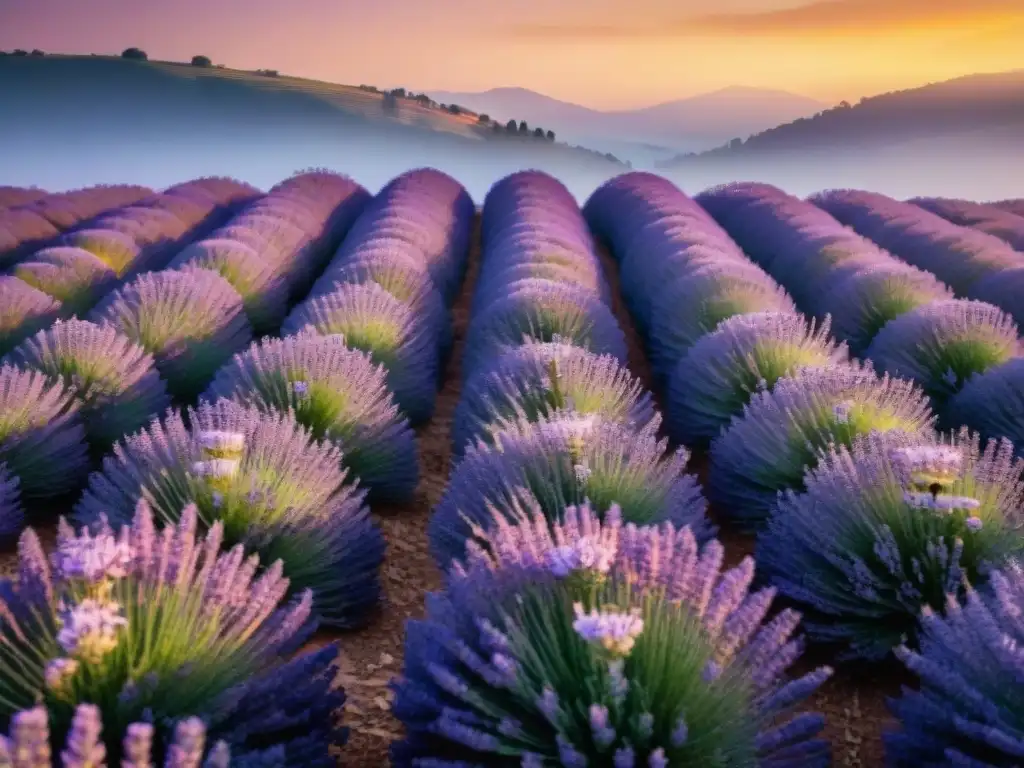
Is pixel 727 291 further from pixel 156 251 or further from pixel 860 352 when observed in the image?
pixel 156 251

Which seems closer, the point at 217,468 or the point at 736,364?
the point at 217,468

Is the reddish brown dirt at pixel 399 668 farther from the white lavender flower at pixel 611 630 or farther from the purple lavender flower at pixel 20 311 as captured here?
the purple lavender flower at pixel 20 311

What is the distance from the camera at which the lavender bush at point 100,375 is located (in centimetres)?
448

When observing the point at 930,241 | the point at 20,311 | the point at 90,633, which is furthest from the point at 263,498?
the point at 930,241

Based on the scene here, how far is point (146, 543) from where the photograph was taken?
204 centimetres

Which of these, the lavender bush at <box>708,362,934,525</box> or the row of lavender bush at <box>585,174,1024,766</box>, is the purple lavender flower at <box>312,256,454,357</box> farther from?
the lavender bush at <box>708,362,934,525</box>

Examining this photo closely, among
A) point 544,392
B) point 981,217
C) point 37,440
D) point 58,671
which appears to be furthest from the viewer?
point 981,217

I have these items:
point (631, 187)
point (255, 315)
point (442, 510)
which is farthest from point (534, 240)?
point (631, 187)

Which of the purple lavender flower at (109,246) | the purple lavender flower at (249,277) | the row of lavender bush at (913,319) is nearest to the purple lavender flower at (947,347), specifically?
the row of lavender bush at (913,319)

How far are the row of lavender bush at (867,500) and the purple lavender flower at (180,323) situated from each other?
228cm

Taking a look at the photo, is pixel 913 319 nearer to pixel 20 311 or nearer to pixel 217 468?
pixel 217 468

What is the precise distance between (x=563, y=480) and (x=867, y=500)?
0.81 meters

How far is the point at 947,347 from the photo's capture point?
4.95 metres

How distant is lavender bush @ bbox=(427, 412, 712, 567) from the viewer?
2.87 metres
